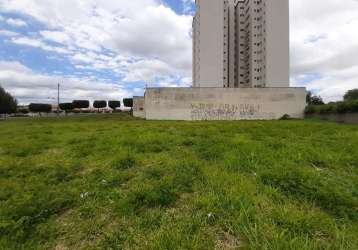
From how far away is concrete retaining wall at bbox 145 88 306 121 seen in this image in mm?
27750

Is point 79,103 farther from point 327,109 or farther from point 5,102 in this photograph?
Result: point 327,109

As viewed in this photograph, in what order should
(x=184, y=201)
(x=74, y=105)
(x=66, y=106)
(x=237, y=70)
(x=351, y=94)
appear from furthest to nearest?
(x=74, y=105) < (x=66, y=106) < (x=237, y=70) < (x=351, y=94) < (x=184, y=201)

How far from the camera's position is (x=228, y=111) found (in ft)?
91.0

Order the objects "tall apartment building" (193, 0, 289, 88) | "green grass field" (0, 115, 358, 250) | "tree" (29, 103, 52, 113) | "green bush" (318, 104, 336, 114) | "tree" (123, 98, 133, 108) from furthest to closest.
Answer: "tree" (29, 103, 52, 113) < "tree" (123, 98, 133, 108) < "tall apartment building" (193, 0, 289, 88) < "green bush" (318, 104, 336, 114) < "green grass field" (0, 115, 358, 250)

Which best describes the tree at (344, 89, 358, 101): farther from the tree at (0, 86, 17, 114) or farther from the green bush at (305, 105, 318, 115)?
the tree at (0, 86, 17, 114)

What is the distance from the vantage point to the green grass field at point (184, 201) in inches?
86.6

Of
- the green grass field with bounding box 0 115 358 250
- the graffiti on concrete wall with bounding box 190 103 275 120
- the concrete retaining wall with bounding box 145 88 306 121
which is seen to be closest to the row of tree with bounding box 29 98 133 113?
the concrete retaining wall with bounding box 145 88 306 121

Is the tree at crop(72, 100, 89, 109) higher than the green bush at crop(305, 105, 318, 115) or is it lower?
higher

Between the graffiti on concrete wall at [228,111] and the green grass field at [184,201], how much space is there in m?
22.8

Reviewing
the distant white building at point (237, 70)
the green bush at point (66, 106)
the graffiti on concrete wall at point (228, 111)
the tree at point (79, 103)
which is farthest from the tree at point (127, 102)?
the graffiti on concrete wall at point (228, 111)

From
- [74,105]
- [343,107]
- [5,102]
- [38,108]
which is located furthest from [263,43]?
[38,108]

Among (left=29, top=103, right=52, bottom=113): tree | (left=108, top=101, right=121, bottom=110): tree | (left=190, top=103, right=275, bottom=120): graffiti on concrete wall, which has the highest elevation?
(left=108, top=101, right=121, bottom=110): tree

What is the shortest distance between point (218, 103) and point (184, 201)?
25556 millimetres

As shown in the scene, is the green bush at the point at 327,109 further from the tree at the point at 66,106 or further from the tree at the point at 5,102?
the tree at the point at 66,106
